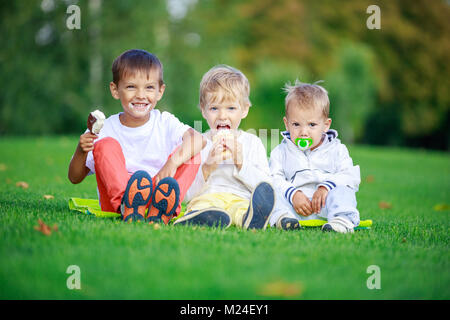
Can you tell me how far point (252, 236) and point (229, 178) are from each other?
797 millimetres

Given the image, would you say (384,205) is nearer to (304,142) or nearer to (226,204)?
(304,142)

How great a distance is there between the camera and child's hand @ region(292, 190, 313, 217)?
378cm

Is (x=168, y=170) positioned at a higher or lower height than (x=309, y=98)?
lower

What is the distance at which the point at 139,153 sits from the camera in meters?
3.81

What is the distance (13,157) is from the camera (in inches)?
349

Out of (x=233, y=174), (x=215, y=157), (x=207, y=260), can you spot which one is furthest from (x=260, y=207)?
(x=207, y=260)

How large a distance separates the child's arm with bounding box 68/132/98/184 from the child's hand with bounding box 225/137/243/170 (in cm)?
98

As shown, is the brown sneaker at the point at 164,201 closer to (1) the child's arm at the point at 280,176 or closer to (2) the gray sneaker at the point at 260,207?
(2) the gray sneaker at the point at 260,207

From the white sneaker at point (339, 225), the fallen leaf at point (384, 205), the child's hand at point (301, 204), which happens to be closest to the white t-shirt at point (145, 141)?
the child's hand at point (301, 204)

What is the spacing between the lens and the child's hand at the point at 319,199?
12.3 ft

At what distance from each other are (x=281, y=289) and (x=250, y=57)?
25.8m

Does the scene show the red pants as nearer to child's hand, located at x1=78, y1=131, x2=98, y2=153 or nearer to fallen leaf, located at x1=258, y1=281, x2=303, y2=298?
child's hand, located at x1=78, y1=131, x2=98, y2=153

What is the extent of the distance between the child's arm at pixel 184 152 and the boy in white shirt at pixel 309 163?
0.73 m
